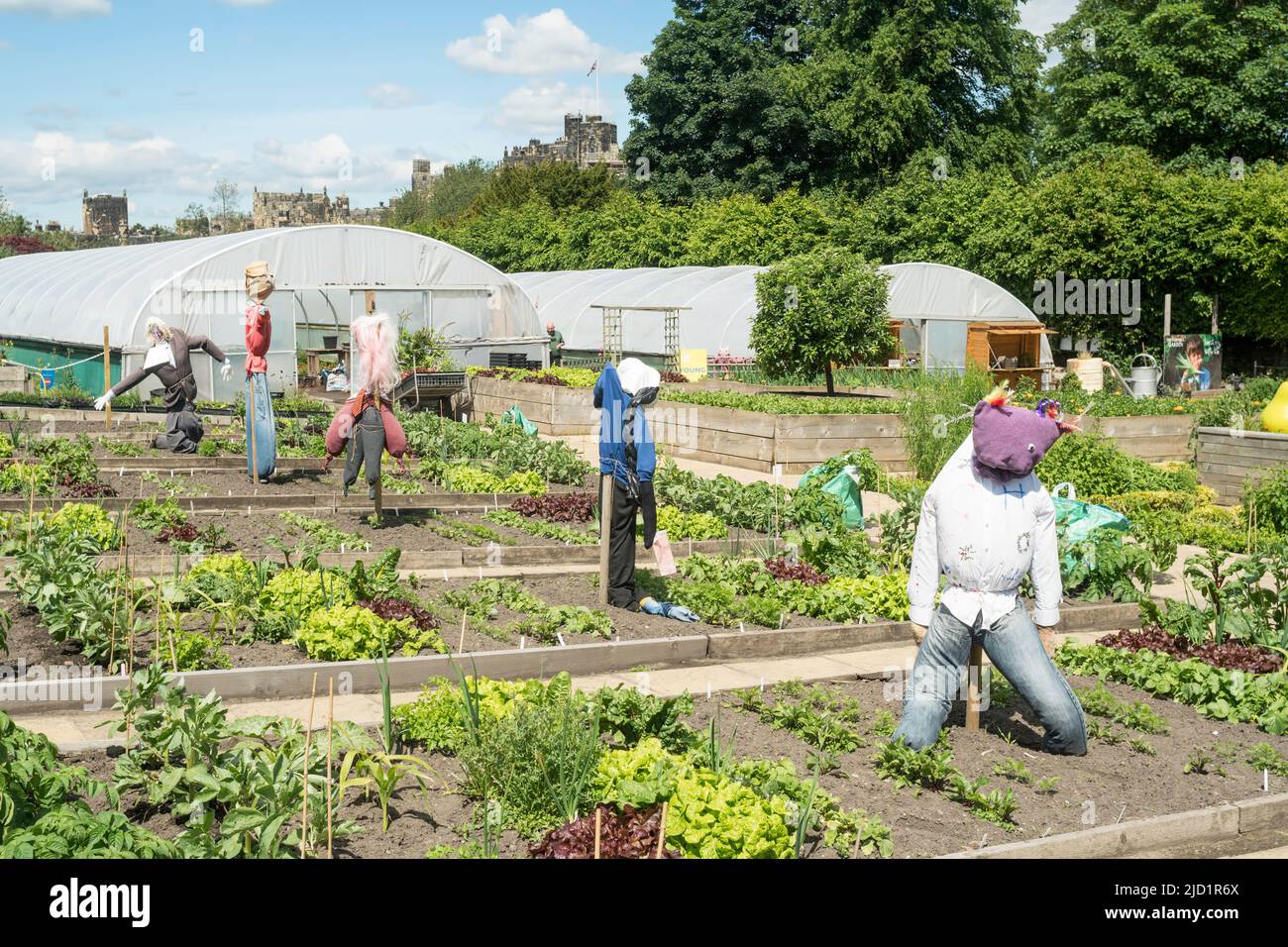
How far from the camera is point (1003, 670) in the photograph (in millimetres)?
6121

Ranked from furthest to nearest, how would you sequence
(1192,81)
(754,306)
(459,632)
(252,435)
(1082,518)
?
(1192,81)
(754,306)
(252,435)
(1082,518)
(459,632)

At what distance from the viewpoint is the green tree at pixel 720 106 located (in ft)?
148

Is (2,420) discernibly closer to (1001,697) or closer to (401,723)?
(401,723)

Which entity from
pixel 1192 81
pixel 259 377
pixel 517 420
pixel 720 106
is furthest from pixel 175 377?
pixel 720 106

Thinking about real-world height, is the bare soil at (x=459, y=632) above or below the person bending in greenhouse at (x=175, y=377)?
below

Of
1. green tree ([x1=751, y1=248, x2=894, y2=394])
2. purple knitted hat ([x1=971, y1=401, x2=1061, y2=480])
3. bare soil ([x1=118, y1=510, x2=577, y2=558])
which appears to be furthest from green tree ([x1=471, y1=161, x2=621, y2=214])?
purple knitted hat ([x1=971, y1=401, x2=1061, y2=480])

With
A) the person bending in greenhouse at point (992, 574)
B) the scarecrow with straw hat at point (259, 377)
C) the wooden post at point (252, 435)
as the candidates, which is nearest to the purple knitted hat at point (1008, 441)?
the person bending in greenhouse at point (992, 574)

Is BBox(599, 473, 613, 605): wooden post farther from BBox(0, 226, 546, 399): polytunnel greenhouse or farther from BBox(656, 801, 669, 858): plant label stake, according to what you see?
BBox(0, 226, 546, 399): polytunnel greenhouse

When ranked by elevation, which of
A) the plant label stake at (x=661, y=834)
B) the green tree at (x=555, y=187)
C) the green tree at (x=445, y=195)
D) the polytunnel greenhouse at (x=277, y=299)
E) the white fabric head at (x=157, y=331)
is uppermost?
the green tree at (x=445, y=195)

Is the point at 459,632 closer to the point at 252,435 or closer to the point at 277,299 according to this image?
the point at 252,435

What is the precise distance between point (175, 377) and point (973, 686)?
10.6m

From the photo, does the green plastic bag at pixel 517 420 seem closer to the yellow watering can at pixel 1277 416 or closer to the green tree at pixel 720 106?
the yellow watering can at pixel 1277 416

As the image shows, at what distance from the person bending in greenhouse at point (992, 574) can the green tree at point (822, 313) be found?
1363 cm
